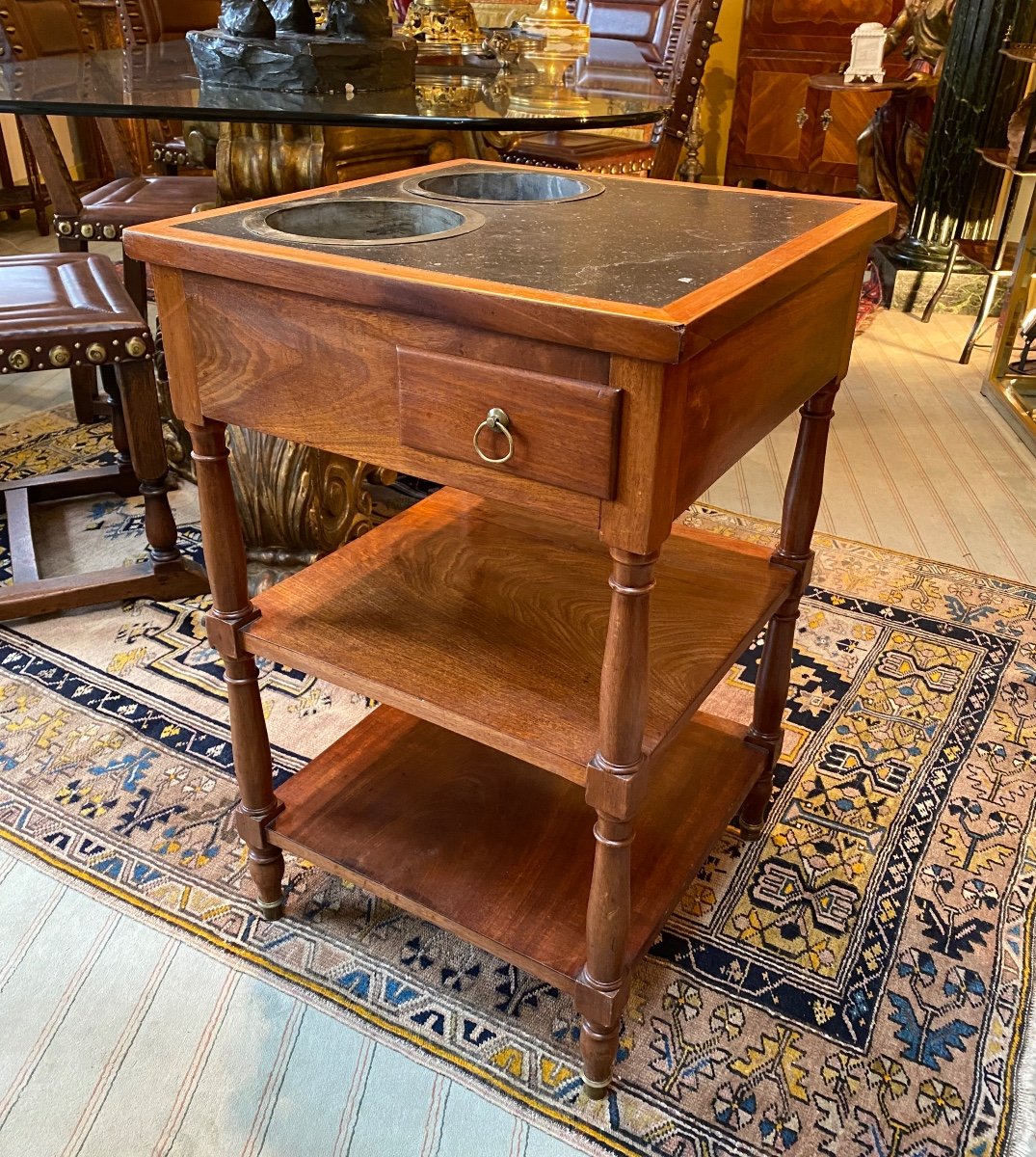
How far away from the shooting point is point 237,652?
1.19m

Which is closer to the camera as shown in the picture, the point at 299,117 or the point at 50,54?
the point at 299,117

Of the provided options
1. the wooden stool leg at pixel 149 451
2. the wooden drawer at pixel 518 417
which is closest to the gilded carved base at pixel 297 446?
the wooden stool leg at pixel 149 451

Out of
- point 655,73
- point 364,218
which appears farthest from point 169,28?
point 364,218

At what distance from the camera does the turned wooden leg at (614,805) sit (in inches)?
35.0

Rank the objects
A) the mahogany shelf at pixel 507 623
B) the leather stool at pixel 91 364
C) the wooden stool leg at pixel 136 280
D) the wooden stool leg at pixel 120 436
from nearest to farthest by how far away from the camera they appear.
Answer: the mahogany shelf at pixel 507 623
the leather stool at pixel 91 364
the wooden stool leg at pixel 120 436
the wooden stool leg at pixel 136 280

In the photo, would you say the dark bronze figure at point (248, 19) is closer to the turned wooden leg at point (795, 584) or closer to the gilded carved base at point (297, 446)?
the gilded carved base at point (297, 446)

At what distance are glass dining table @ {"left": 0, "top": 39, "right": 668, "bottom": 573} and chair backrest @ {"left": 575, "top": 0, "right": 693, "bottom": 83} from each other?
0.62 metres

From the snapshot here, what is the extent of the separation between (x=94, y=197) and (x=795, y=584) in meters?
2.26

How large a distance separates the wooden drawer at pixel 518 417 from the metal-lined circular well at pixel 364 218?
257 millimetres

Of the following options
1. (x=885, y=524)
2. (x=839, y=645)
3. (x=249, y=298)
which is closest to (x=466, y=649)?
(x=249, y=298)

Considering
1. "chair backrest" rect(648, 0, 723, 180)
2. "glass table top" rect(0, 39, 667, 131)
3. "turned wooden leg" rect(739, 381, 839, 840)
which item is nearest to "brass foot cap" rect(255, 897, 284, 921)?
"turned wooden leg" rect(739, 381, 839, 840)

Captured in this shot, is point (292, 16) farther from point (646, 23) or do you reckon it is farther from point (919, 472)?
point (919, 472)

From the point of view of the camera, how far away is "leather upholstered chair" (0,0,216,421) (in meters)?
2.39

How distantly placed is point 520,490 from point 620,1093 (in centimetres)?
72
